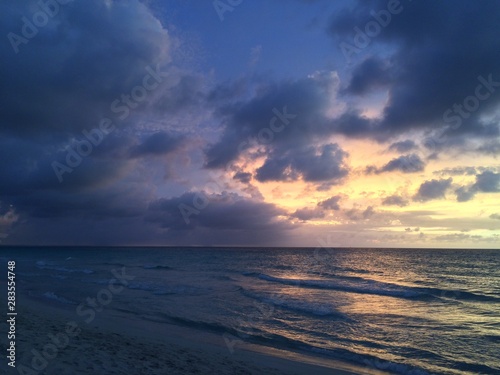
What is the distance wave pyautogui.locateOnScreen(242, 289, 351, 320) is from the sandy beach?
27.5 feet

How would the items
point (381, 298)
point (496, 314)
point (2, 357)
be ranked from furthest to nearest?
point (381, 298), point (496, 314), point (2, 357)

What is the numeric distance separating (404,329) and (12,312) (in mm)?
20690

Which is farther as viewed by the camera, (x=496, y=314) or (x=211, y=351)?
(x=496, y=314)

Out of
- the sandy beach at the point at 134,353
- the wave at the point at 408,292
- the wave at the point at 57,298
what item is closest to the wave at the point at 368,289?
the wave at the point at 408,292

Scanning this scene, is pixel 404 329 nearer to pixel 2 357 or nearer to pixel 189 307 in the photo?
pixel 189 307

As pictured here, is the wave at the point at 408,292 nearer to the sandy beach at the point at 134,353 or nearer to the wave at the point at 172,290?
the wave at the point at 172,290

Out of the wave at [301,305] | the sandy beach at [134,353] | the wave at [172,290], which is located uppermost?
the sandy beach at [134,353]

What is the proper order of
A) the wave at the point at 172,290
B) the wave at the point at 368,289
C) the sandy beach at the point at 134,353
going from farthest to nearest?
the wave at the point at 368,289 → the wave at the point at 172,290 → the sandy beach at the point at 134,353

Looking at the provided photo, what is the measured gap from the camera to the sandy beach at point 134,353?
9.92 metres

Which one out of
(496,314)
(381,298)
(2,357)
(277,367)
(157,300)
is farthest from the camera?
(381,298)

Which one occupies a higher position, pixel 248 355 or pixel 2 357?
pixel 2 357

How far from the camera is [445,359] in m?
14.4

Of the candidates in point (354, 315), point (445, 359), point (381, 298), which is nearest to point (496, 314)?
point (381, 298)

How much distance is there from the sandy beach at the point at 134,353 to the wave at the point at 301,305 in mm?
8378
